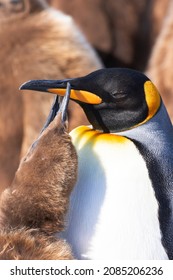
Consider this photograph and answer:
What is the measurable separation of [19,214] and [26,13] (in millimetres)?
1082

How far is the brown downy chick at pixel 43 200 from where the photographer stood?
1354 millimetres

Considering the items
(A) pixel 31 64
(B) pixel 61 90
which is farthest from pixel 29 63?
(B) pixel 61 90

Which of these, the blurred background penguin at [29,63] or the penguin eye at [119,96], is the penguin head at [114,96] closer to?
the penguin eye at [119,96]

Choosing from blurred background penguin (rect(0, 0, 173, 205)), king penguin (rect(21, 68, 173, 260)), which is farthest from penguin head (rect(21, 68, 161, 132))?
blurred background penguin (rect(0, 0, 173, 205))

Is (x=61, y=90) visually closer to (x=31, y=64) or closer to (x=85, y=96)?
(x=85, y=96)

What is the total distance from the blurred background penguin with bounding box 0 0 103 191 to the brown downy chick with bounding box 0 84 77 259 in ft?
2.90

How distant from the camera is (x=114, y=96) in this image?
1416 millimetres

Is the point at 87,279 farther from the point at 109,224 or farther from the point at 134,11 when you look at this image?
the point at 134,11

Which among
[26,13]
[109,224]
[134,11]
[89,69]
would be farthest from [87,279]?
[134,11]

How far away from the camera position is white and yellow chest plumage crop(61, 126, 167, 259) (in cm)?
141

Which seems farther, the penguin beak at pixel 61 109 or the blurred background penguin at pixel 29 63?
the blurred background penguin at pixel 29 63

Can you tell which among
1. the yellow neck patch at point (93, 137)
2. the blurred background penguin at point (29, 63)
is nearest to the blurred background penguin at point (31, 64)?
the blurred background penguin at point (29, 63)

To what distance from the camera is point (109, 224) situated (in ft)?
4.61

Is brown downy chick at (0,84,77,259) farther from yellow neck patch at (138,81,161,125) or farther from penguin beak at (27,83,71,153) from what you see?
yellow neck patch at (138,81,161,125)
